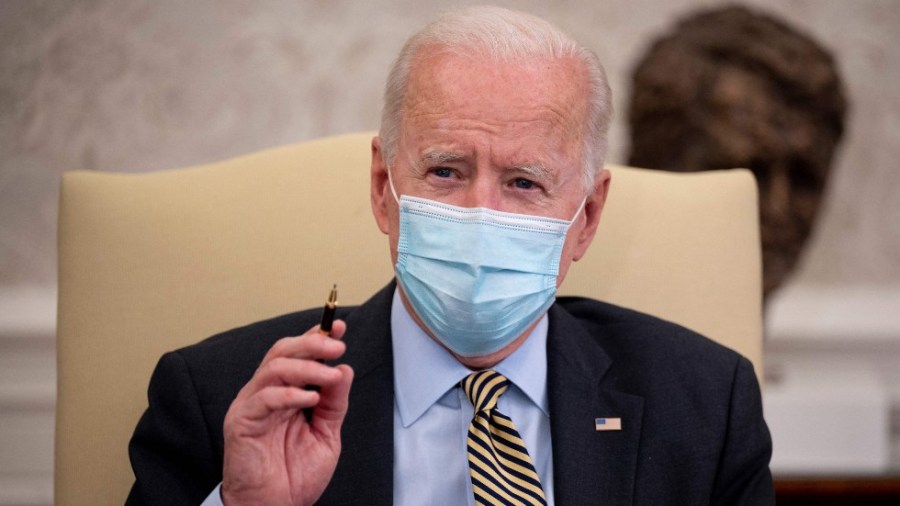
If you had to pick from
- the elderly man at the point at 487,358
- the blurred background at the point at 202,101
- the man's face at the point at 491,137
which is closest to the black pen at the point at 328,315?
the elderly man at the point at 487,358

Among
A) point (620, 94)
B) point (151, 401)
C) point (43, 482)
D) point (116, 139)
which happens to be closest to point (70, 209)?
point (151, 401)

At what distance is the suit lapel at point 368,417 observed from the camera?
1605 mm

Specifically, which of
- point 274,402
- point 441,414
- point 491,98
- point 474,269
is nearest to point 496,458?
point 441,414

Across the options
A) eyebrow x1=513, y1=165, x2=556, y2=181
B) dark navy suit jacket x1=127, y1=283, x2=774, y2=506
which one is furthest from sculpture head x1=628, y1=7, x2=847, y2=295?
eyebrow x1=513, y1=165, x2=556, y2=181

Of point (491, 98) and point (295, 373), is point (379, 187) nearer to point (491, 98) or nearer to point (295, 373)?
point (491, 98)

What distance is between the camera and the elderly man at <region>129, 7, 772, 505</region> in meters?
1.58

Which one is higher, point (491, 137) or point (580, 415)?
point (491, 137)

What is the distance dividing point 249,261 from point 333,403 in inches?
22.0

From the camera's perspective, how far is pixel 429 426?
1.67 meters

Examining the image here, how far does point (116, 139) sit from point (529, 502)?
2.06m

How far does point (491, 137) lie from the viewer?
1580 mm

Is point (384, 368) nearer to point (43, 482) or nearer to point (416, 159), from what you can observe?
point (416, 159)

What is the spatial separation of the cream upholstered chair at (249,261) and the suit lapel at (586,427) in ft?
0.74

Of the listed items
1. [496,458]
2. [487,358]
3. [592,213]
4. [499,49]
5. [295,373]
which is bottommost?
[496,458]
